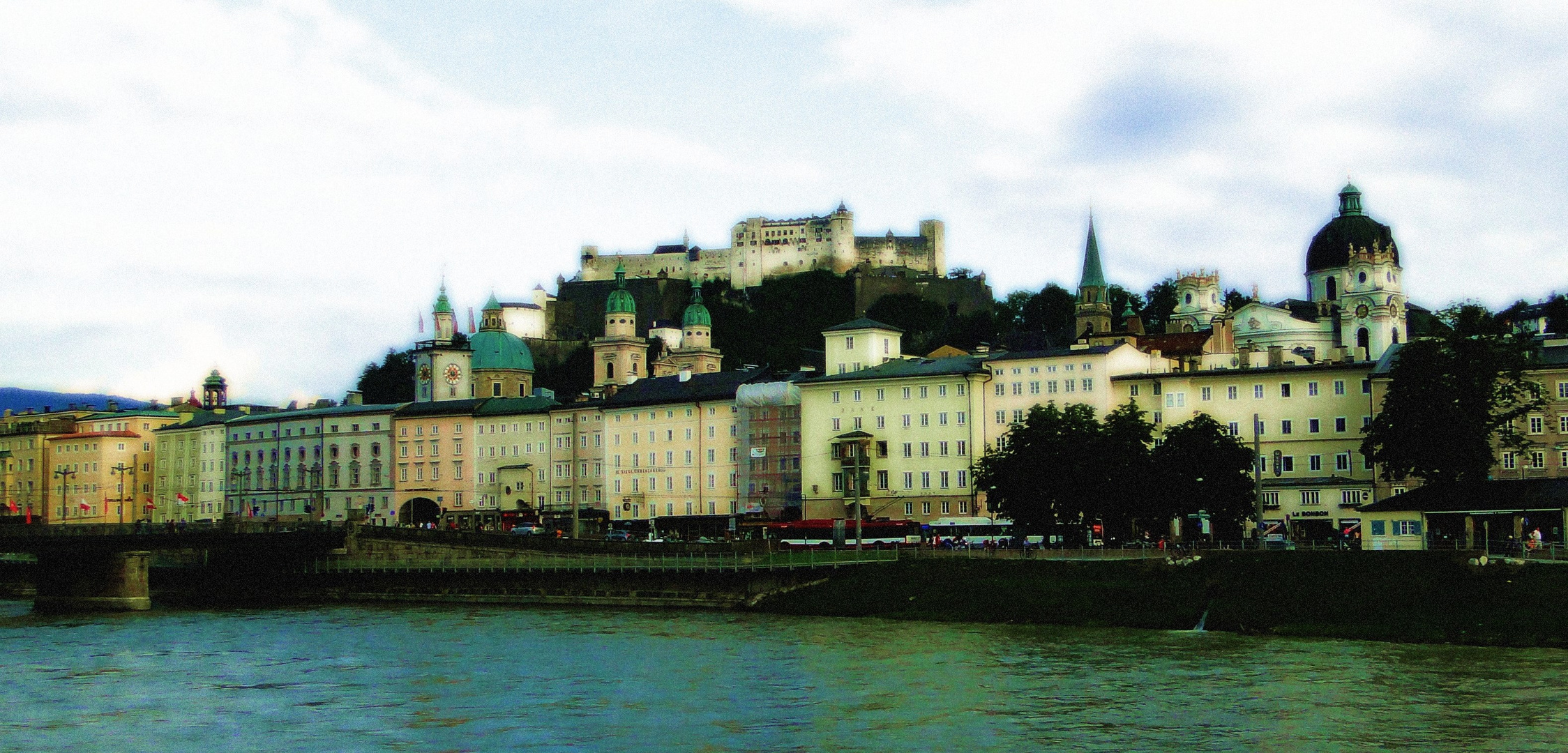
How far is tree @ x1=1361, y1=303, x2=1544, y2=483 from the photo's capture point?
79.6 meters

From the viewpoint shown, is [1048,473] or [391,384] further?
[391,384]

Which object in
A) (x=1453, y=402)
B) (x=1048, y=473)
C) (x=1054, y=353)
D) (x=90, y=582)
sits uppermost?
(x=1054, y=353)

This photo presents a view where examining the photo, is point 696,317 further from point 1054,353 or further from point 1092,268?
point 1054,353

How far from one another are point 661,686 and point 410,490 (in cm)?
9238

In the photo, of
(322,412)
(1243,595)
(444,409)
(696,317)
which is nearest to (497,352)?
(696,317)

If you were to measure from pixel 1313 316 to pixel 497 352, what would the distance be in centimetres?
7534

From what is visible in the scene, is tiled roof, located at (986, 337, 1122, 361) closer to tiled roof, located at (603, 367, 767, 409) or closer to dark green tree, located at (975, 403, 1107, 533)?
dark green tree, located at (975, 403, 1107, 533)

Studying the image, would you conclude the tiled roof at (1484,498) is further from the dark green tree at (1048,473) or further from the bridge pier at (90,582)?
the bridge pier at (90,582)

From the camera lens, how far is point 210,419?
164 metres

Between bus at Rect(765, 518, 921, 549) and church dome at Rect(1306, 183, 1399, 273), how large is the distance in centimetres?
6232

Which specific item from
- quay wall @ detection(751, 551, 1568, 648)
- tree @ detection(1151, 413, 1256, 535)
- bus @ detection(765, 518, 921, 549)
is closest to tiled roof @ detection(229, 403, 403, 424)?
bus @ detection(765, 518, 921, 549)

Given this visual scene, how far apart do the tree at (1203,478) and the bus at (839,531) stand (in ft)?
47.4

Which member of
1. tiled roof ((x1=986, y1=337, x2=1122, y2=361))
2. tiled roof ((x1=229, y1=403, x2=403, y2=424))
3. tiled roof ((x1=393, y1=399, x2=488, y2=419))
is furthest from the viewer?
tiled roof ((x1=229, y1=403, x2=403, y2=424))

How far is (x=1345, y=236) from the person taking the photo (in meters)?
150
